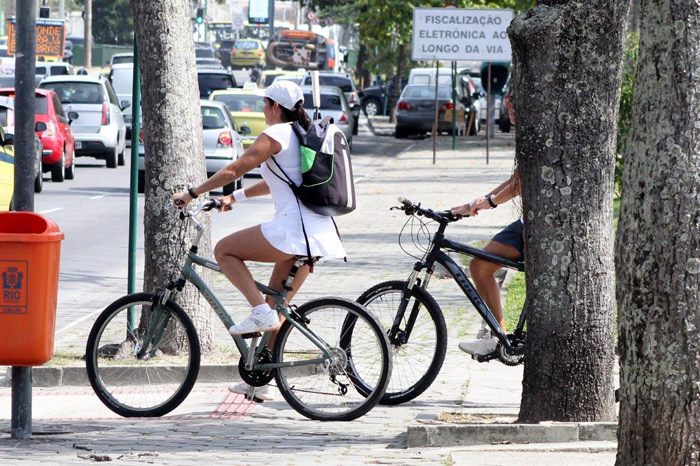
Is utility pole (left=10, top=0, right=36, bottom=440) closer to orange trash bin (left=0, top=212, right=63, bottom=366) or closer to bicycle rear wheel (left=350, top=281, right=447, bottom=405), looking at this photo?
orange trash bin (left=0, top=212, right=63, bottom=366)

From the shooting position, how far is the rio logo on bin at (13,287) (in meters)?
6.00

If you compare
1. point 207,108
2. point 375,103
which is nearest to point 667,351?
point 207,108

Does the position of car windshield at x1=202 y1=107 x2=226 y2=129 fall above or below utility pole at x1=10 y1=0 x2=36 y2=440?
below

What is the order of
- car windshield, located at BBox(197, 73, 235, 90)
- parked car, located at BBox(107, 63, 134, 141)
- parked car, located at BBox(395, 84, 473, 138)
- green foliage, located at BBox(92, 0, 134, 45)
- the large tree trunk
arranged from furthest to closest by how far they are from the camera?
1. green foliage, located at BBox(92, 0, 134, 45)
2. parked car, located at BBox(395, 84, 473, 138)
3. car windshield, located at BBox(197, 73, 235, 90)
4. parked car, located at BBox(107, 63, 134, 141)
5. the large tree trunk

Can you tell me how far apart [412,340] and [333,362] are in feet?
1.91

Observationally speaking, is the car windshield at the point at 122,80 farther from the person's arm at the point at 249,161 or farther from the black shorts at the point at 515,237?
the person's arm at the point at 249,161

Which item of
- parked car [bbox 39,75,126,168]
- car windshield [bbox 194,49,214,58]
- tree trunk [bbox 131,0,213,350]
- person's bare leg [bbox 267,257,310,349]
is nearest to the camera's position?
person's bare leg [bbox 267,257,310,349]

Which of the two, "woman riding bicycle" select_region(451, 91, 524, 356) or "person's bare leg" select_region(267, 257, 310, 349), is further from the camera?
"woman riding bicycle" select_region(451, 91, 524, 356)

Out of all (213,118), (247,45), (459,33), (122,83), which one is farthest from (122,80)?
(247,45)

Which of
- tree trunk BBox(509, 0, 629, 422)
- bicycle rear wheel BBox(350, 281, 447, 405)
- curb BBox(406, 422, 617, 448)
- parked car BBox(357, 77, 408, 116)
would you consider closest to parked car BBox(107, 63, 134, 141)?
parked car BBox(357, 77, 408, 116)

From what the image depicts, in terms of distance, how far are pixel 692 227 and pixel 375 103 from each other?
170 feet

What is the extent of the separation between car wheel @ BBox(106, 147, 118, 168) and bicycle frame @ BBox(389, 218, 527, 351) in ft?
68.0

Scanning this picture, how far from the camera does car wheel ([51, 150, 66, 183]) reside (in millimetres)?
23328

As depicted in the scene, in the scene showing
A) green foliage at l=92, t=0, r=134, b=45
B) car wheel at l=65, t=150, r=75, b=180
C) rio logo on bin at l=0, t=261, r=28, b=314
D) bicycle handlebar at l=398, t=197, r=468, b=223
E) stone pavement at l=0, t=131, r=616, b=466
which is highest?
green foliage at l=92, t=0, r=134, b=45
